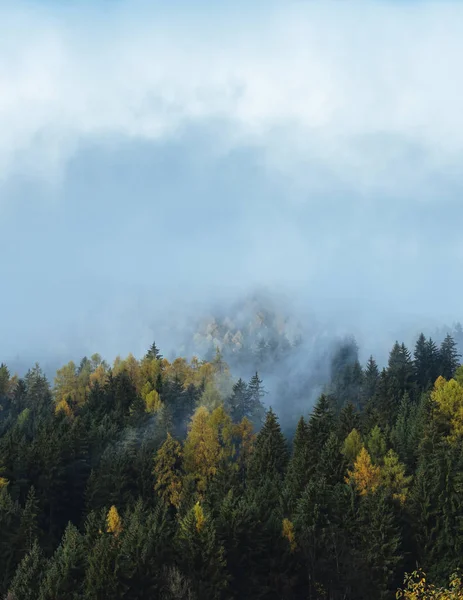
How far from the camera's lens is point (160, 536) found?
67000 mm

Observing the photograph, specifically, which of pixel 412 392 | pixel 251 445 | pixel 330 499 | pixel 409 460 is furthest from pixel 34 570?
pixel 412 392

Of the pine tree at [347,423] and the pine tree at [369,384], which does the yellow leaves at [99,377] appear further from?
the pine tree at [347,423]

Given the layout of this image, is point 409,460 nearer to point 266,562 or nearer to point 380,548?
point 380,548

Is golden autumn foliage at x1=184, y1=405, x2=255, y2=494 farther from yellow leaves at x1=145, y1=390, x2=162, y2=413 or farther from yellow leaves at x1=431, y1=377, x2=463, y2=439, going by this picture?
yellow leaves at x1=431, y1=377, x2=463, y2=439

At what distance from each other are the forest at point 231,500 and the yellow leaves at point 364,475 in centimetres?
19

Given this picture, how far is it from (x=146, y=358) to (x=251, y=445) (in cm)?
5504

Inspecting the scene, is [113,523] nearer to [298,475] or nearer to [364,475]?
[298,475]

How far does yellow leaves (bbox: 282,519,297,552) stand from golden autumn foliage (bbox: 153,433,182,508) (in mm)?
30244

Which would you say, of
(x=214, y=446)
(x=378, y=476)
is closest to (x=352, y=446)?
(x=378, y=476)

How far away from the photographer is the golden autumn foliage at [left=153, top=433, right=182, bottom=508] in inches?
4045

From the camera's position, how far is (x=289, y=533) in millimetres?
72250

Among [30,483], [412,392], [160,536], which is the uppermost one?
[412,392]

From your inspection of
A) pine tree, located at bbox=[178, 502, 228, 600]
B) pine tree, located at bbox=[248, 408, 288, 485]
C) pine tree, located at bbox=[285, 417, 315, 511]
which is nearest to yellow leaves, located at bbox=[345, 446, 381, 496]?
pine tree, located at bbox=[285, 417, 315, 511]

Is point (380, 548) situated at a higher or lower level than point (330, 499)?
lower
